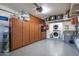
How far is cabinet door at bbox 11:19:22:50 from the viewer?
16.0 ft

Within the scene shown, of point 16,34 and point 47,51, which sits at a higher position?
point 16,34

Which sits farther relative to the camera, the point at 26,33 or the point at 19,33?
the point at 26,33

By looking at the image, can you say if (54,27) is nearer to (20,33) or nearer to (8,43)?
(20,33)

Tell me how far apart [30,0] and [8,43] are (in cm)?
334

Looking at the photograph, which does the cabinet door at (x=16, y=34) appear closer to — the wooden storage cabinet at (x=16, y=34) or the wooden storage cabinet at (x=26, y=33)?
the wooden storage cabinet at (x=16, y=34)

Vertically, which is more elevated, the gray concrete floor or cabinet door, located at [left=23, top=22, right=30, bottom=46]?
cabinet door, located at [left=23, top=22, right=30, bottom=46]

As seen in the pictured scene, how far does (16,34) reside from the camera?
5.13 m

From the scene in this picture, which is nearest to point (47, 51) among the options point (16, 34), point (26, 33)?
point (16, 34)

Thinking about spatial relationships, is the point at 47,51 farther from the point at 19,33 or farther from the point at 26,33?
the point at 26,33

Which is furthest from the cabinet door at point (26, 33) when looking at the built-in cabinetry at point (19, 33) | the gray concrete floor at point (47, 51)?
the gray concrete floor at point (47, 51)

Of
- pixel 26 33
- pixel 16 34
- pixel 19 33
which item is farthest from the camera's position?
pixel 26 33

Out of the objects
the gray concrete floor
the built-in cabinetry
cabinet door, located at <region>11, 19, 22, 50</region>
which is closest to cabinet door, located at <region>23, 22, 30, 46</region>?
the built-in cabinetry

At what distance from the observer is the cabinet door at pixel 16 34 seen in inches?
192

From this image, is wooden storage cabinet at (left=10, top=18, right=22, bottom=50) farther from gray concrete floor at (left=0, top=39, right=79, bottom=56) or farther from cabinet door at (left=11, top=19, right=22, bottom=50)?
gray concrete floor at (left=0, top=39, right=79, bottom=56)
